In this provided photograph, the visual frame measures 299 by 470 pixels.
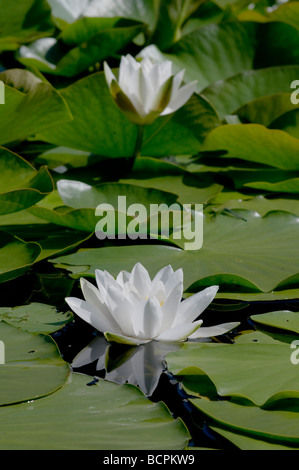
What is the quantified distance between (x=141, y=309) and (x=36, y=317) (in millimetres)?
259

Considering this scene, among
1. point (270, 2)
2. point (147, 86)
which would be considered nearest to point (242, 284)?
point (147, 86)

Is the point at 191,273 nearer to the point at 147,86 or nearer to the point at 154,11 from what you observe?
the point at 147,86

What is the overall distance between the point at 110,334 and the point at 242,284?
324mm

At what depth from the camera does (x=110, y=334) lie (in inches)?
39.6

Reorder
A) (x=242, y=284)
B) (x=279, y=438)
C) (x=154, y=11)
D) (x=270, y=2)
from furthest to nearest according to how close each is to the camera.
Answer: (x=270, y=2), (x=154, y=11), (x=242, y=284), (x=279, y=438)

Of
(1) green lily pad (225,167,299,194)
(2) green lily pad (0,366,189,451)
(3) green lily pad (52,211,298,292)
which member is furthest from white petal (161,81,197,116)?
(2) green lily pad (0,366,189,451)

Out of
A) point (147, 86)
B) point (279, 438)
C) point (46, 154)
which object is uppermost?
point (147, 86)

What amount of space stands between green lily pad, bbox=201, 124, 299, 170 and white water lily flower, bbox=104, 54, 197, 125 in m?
0.17

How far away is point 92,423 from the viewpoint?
2.68ft

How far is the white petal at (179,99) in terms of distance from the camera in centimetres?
172

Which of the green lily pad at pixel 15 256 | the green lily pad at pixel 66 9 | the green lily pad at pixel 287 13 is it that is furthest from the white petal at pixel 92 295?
the green lily pad at pixel 66 9

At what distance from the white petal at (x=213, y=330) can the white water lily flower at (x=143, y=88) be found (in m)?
0.80

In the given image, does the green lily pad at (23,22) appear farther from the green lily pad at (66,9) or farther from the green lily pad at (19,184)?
the green lily pad at (19,184)

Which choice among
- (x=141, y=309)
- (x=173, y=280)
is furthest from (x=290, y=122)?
(x=141, y=309)
